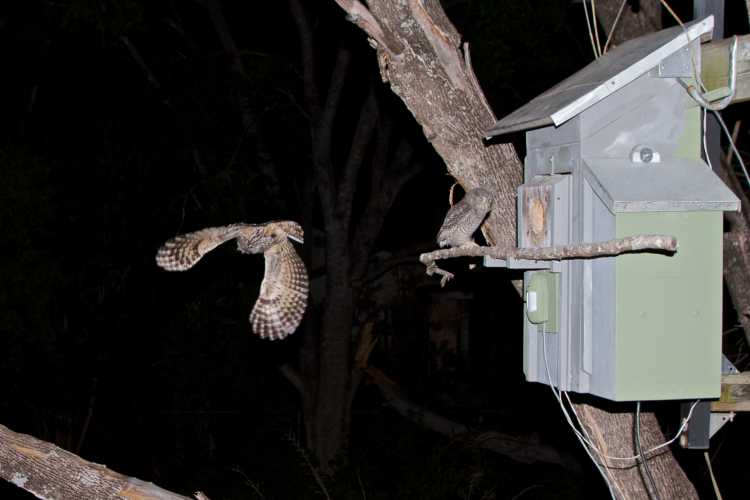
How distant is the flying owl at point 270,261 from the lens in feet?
13.0

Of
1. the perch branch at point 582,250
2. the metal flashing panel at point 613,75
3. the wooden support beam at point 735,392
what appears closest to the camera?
the perch branch at point 582,250

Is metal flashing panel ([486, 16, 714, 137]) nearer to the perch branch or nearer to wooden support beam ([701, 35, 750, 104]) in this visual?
wooden support beam ([701, 35, 750, 104])

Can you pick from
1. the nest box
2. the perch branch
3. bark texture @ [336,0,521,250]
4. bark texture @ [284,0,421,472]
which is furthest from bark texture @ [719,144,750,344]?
bark texture @ [284,0,421,472]

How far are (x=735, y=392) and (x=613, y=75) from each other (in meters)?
1.12

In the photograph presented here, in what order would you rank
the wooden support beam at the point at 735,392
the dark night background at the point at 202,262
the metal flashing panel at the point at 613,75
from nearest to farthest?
the metal flashing panel at the point at 613,75
the wooden support beam at the point at 735,392
the dark night background at the point at 202,262

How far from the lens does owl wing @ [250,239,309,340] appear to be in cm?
405

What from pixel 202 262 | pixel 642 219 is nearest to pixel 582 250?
pixel 642 219

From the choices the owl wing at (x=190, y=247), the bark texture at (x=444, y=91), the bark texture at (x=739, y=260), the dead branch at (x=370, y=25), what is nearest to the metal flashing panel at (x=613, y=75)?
the bark texture at (x=444, y=91)

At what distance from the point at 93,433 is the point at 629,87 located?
725cm

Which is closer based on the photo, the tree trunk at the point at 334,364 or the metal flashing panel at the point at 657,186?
the metal flashing panel at the point at 657,186

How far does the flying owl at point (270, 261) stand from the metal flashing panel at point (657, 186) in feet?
5.54

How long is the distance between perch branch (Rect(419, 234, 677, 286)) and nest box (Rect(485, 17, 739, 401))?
11cm

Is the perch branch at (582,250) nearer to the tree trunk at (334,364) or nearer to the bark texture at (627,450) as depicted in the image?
the bark texture at (627,450)

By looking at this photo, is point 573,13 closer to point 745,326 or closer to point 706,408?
point 745,326
